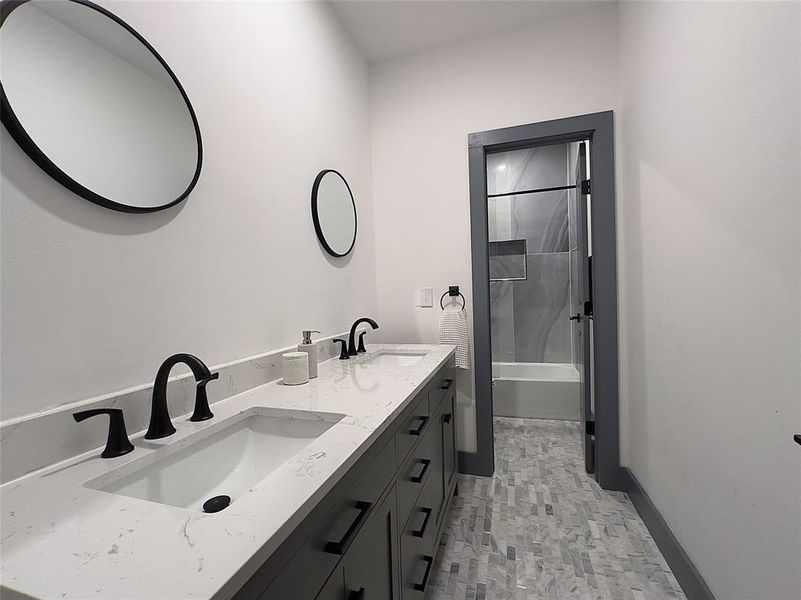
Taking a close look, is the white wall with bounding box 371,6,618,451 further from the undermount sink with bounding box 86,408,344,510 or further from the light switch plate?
the undermount sink with bounding box 86,408,344,510

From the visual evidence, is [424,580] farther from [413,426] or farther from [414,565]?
[413,426]

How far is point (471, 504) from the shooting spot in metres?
1.88

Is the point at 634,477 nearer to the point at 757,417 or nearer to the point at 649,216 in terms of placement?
the point at 757,417

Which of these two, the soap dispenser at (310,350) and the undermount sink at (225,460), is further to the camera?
the soap dispenser at (310,350)

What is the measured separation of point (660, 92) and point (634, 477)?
1.82 m

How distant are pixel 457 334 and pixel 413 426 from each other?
3.22ft

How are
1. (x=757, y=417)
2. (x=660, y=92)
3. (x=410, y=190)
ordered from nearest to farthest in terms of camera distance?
(x=757, y=417), (x=660, y=92), (x=410, y=190)

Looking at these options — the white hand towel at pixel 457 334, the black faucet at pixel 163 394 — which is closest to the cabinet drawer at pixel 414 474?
the black faucet at pixel 163 394

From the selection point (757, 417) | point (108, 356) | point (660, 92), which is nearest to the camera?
point (108, 356)

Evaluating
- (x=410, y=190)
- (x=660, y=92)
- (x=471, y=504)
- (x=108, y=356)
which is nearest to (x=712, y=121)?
(x=660, y=92)

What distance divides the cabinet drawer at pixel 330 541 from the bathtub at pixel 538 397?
2361mm

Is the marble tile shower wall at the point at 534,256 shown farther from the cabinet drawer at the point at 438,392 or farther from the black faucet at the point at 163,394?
the black faucet at the point at 163,394

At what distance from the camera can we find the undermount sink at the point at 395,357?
1768 millimetres

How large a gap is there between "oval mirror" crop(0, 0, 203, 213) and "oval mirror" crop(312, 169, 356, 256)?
2.23 ft
